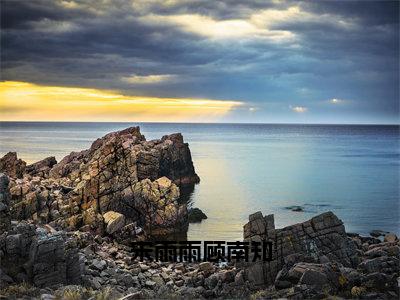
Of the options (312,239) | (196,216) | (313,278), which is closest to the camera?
(313,278)

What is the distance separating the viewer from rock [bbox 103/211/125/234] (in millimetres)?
50597

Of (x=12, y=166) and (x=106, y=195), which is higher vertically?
(x=12, y=166)

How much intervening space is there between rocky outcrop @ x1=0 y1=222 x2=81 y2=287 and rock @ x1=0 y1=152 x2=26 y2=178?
4845 cm

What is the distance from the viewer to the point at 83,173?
6769 centimetres

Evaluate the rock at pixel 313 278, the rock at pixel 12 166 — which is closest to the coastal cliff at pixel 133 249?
the rock at pixel 313 278

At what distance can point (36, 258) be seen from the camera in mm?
26812

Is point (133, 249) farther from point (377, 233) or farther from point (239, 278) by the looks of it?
point (377, 233)

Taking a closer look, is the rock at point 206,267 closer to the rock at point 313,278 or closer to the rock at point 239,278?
the rock at point 239,278

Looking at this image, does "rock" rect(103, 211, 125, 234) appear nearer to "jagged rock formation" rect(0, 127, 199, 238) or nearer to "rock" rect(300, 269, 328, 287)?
"jagged rock formation" rect(0, 127, 199, 238)

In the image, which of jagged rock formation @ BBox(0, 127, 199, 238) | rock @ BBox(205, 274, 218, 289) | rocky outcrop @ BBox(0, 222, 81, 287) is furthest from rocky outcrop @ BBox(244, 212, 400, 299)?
jagged rock formation @ BBox(0, 127, 199, 238)

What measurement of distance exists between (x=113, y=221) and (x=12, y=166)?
31929mm

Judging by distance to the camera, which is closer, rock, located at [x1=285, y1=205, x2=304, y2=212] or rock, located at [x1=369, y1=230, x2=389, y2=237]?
rock, located at [x1=369, y1=230, x2=389, y2=237]

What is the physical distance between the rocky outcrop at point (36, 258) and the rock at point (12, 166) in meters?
48.4

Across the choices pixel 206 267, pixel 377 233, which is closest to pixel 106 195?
pixel 206 267
